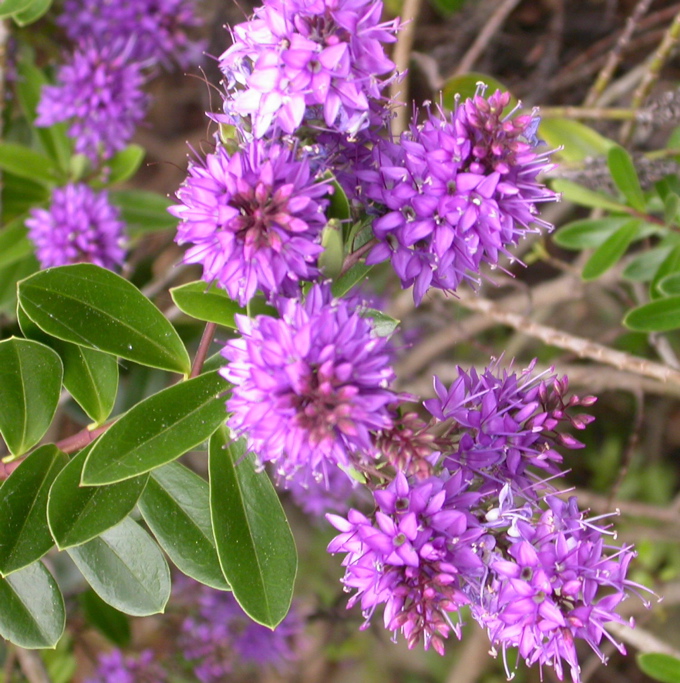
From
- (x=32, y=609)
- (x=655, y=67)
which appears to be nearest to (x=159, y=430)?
(x=32, y=609)

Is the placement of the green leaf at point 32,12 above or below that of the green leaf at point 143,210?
above

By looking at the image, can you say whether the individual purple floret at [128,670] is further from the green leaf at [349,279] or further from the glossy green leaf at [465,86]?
the glossy green leaf at [465,86]

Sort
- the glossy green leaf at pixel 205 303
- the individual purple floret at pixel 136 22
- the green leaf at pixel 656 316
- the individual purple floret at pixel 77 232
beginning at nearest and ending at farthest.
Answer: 1. the glossy green leaf at pixel 205 303
2. the green leaf at pixel 656 316
3. the individual purple floret at pixel 77 232
4. the individual purple floret at pixel 136 22

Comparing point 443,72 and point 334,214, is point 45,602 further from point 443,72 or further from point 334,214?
point 443,72

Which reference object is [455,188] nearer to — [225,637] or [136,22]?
[136,22]

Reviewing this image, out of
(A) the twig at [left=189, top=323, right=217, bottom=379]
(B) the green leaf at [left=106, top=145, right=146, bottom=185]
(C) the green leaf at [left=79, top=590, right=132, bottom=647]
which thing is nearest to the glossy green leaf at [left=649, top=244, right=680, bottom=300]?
(A) the twig at [left=189, top=323, right=217, bottom=379]

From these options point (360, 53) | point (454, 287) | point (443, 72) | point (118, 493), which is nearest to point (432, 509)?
point (454, 287)

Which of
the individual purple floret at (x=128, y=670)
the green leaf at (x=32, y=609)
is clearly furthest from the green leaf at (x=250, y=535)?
the individual purple floret at (x=128, y=670)
